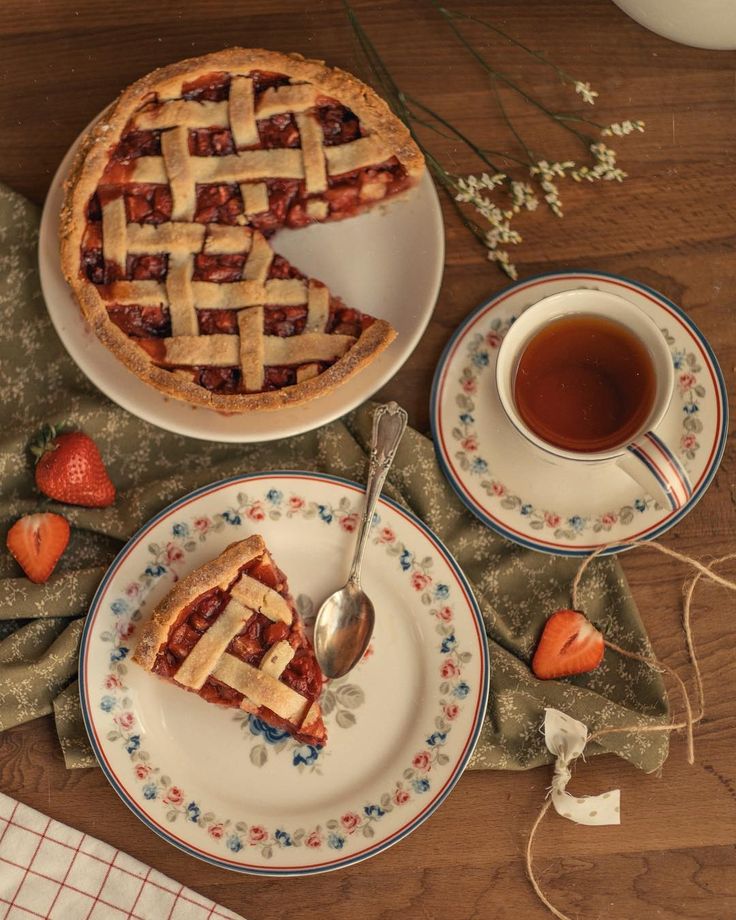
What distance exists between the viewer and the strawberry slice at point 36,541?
2.02 meters

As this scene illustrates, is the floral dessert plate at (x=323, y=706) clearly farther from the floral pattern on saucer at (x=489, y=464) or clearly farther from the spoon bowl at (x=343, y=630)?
the floral pattern on saucer at (x=489, y=464)

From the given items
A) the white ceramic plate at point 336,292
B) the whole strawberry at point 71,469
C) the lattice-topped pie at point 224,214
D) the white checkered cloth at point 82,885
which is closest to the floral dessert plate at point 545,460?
the white ceramic plate at point 336,292

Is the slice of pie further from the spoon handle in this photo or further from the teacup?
the teacup

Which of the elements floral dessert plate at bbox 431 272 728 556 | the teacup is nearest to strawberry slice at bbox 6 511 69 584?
floral dessert plate at bbox 431 272 728 556

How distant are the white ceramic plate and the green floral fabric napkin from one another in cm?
11

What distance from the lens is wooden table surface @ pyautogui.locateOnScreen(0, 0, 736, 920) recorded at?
2043mm

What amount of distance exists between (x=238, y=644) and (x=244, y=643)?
0.04ft

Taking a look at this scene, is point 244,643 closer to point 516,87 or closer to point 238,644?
point 238,644

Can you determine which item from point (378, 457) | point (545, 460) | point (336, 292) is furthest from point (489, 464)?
point (336, 292)

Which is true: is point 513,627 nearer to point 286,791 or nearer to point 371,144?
point 286,791

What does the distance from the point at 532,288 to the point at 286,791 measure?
110cm

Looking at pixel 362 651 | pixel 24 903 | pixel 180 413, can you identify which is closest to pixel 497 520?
pixel 362 651

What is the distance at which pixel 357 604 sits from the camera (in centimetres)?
204

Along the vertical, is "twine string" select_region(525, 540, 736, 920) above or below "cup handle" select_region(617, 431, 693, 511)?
below
